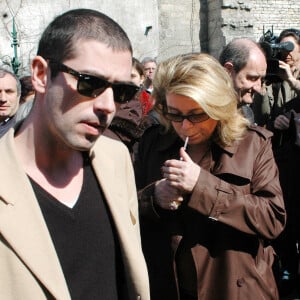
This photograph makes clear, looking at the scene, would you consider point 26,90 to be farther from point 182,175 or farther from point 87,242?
point 87,242

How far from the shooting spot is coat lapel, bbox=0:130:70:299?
141cm

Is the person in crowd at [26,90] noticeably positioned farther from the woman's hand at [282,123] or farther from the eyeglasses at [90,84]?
the eyeglasses at [90,84]

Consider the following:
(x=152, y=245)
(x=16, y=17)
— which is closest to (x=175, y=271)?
(x=152, y=245)

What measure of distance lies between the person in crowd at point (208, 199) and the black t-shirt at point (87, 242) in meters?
0.49

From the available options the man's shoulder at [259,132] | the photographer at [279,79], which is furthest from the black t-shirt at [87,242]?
the photographer at [279,79]

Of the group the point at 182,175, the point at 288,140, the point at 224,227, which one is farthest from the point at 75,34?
the point at 288,140

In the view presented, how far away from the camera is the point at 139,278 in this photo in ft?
5.83

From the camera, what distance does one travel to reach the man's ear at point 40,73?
1578 millimetres

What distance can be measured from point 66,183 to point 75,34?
0.53 metres

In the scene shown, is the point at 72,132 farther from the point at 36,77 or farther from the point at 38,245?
the point at 38,245

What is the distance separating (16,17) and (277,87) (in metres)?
8.84

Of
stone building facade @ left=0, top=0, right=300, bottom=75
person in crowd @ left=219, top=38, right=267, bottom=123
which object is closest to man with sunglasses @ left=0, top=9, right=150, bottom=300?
person in crowd @ left=219, top=38, right=267, bottom=123

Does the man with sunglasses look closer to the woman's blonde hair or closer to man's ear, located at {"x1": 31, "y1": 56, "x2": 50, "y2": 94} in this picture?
man's ear, located at {"x1": 31, "y1": 56, "x2": 50, "y2": 94}

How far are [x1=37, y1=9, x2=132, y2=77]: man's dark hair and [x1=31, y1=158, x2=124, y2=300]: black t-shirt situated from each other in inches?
17.9
